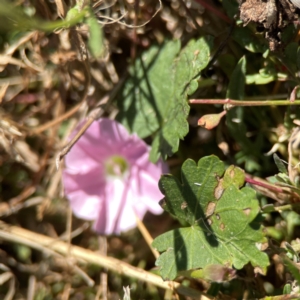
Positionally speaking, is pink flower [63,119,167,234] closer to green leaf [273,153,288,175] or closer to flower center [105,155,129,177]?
flower center [105,155,129,177]

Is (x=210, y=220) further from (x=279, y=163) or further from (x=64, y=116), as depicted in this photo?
(x=64, y=116)

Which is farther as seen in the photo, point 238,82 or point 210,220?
point 238,82

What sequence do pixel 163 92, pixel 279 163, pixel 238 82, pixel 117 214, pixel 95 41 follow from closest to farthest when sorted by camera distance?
pixel 95 41, pixel 279 163, pixel 238 82, pixel 163 92, pixel 117 214

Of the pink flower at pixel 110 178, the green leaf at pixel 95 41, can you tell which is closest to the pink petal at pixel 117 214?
the pink flower at pixel 110 178

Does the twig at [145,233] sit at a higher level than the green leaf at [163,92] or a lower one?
lower

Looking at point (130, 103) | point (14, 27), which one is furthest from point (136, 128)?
point (14, 27)

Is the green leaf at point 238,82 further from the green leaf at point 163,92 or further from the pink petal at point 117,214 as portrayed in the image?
the pink petal at point 117,214

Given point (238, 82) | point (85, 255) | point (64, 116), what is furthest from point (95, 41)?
point (85, 255)
